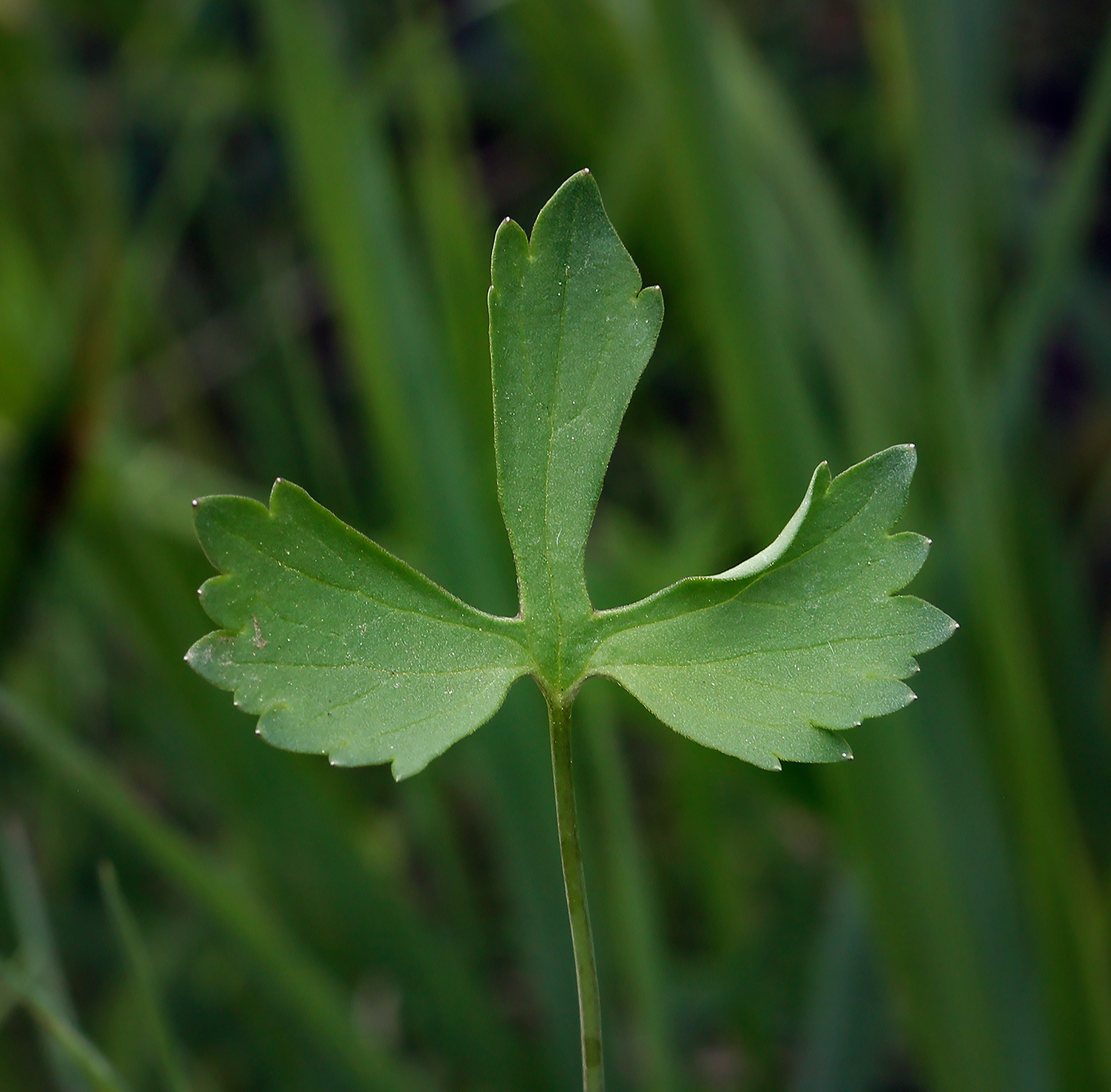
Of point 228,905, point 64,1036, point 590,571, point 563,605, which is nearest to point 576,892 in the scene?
point 563,605

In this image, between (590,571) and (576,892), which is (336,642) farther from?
(590,571)

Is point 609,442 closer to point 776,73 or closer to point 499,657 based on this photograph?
point 499,657

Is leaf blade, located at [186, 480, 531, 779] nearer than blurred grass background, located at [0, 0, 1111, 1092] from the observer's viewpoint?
Yes

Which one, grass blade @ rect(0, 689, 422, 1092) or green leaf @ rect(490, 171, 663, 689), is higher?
green leaf @ rect(490, 171, 663, 689)

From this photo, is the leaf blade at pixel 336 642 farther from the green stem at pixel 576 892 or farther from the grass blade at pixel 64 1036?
the grass blade at pixel 64 1036

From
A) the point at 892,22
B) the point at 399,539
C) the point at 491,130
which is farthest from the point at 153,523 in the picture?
the point at 491,130

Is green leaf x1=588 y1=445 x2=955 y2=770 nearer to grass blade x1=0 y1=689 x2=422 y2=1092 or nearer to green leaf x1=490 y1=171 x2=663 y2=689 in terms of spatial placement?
green leaf x1=490 y1=171 x2=663 y2=689

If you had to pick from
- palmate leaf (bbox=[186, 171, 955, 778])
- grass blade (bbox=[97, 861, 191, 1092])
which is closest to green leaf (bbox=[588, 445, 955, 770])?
palmate leaf (bbox=[186, 171, 955, 778])

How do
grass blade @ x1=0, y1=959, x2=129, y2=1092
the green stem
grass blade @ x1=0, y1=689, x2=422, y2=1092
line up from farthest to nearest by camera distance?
grass blade @ x1=0, y1=689, x2=422, y2=1092
grass blade @ x1=0, y1=959, x2=129, y2=1092
the green stem
